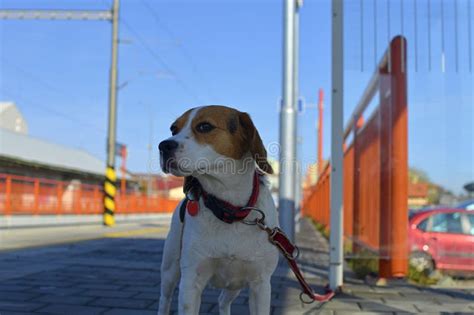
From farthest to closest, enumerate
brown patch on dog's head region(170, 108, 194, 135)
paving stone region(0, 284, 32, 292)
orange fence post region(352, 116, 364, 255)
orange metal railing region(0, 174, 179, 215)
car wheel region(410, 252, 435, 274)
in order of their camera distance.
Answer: orange metal railing region(0, 174, 179, 215) → orange fence post region(352, 116, 364, 255) → car wheel region(410, 252, 435, 274) → paving stone region(0, 284, 32, 292) → brown patch on dog's head region(170, 108, 194, 135)

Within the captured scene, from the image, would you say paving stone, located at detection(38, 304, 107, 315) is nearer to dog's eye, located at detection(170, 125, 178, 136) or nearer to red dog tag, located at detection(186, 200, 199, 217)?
red dog tag, located at detection(186, 200, 199, 217)

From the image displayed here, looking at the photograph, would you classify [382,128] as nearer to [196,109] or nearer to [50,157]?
[196,109]

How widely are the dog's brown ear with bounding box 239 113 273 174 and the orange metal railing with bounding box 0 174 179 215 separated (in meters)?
16.4

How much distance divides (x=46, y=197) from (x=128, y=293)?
16860 millimetres

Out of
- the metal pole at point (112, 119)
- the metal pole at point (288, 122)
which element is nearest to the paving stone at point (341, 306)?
the metal pole at point (288, 122)

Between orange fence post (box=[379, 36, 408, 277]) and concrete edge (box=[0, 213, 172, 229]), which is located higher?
orange fence post (box=[379, 36, 408, 277])

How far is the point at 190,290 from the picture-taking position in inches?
120

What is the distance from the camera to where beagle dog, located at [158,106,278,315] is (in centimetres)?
298

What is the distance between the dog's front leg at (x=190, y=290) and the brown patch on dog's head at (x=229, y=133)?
0.71 m

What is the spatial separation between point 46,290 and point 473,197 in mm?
5448

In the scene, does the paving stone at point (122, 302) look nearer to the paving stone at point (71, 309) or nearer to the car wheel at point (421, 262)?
the paving stone at point (71, 309)

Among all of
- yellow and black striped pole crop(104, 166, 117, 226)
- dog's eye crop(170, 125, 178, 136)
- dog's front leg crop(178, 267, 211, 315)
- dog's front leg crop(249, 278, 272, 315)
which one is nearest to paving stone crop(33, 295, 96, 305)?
dog's front leg crop(178, 267, 211, 315)

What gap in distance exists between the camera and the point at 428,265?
6.92 m

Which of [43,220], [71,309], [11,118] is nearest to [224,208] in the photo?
[71,309]
